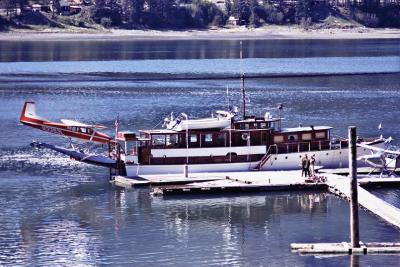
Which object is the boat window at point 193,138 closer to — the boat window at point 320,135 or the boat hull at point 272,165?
the boat hull at point 272,165

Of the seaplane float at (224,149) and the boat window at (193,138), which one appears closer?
the seaplane float at (224,149)

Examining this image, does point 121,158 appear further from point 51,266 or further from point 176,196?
point 51,266

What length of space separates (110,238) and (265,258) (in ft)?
25.6

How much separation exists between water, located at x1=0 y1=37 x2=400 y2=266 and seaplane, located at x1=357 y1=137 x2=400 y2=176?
3418 millimetres

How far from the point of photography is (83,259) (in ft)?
150

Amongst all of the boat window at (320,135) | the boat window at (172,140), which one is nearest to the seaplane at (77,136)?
the boat window at (172,140)

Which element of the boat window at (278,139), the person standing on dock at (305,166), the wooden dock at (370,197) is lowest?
the wooden dock at (370,197)

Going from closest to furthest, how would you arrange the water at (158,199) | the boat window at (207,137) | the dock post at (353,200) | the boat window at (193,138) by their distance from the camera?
the dock post at (353,200)
the water at (158,199)
the boat window at (193,138)
the boat window at (207,137)

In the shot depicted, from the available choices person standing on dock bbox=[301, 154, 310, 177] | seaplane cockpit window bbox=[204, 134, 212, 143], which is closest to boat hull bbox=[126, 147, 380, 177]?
seaplane cockpit window bbox=[204, 134, 212, 143]

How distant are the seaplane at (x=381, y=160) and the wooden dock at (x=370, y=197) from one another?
1925 millimetres

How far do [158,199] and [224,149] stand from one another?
6.30 metres

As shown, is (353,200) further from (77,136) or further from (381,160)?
(77,136)

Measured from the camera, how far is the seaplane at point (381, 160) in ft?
200

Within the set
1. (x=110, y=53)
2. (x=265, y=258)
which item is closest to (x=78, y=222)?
(x=265, y=258)
